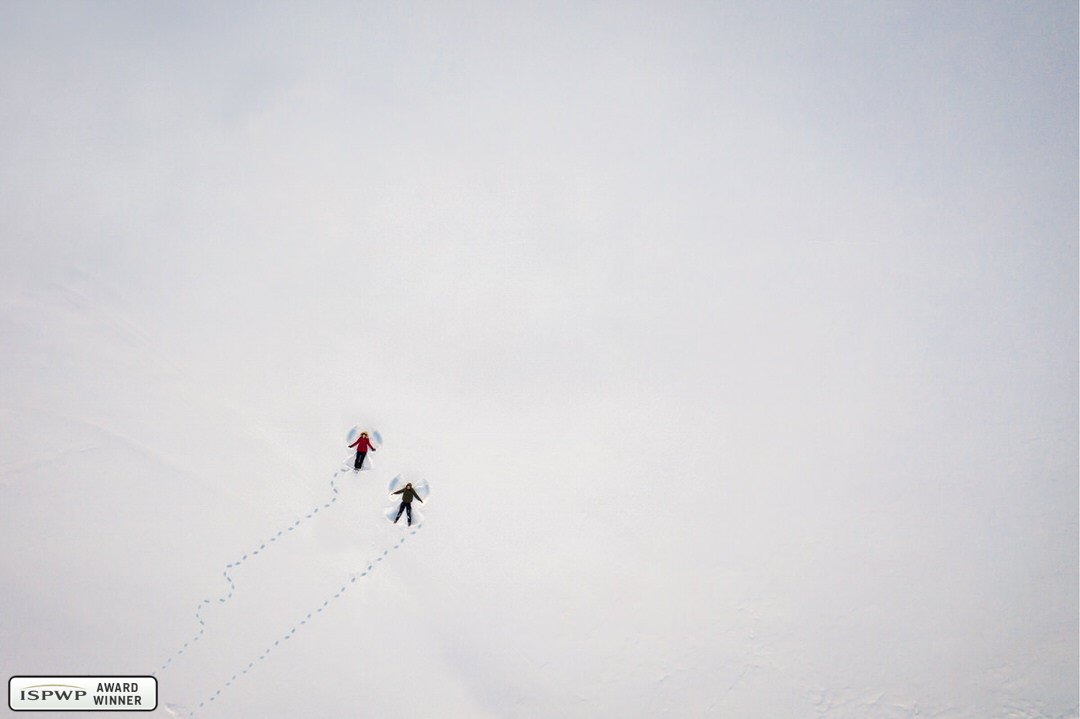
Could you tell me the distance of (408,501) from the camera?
→ 28.1 feet

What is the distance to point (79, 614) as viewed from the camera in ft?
26.3

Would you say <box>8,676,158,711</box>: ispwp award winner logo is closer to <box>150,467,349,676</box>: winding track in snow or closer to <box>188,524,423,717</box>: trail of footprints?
<box>150,467,349,676</box>: winding track in snow

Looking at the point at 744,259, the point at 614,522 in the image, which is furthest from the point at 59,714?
the point at 744,259

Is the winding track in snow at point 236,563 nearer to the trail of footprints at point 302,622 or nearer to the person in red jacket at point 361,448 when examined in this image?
the person in red jacket at point 361,448

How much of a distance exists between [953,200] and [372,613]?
11604 mm

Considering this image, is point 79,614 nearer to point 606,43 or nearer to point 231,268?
point 231,268

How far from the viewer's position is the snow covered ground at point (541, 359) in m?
8.38

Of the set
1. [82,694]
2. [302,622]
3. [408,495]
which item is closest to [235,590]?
[302,622]

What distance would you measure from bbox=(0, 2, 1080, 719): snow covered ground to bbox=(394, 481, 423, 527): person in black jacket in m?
0.28

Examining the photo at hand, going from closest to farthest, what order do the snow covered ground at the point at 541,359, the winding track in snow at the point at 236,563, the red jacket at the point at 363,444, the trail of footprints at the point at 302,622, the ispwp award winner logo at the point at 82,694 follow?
the ispwp award winner logo at the point at 82,694, the trail of footprints at the point at 302,622, the winding track in snow at the point at 236,563, the snow covered ground at the point at 541,359, the red jacket at the point at 363,444

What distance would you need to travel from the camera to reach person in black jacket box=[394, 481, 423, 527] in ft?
28.0

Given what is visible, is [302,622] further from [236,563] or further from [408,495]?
[408,495]

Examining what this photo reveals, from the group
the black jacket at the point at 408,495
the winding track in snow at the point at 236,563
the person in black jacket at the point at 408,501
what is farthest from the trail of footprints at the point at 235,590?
the black jacket at the point at 408,495

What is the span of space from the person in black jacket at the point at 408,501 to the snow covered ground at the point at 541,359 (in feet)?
0.92
